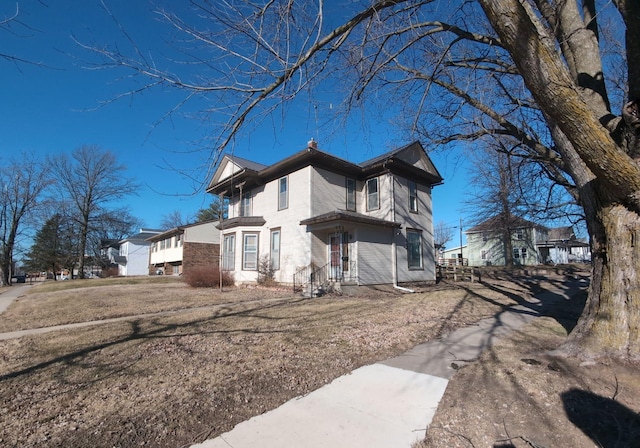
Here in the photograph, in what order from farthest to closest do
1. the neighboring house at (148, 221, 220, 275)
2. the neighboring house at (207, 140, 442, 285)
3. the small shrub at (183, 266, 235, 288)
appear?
the neighboring house at (148, 221, 220, 275) → the small shrub at (183, 266, 235, 288) → the neighboring house at (207, 140, 442, 285)

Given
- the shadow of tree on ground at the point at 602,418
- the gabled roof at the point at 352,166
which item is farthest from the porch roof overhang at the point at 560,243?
the shadow of tree on ground at the point at 602,418

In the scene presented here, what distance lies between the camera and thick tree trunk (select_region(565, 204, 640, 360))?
4387 mm

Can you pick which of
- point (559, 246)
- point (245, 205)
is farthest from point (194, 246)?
point (559, 246)

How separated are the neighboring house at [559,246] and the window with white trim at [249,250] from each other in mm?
39482

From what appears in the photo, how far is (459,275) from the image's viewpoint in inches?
782

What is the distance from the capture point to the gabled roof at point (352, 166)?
1548 cm

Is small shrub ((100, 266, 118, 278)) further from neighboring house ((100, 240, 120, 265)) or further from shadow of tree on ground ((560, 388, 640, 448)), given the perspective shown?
shadow of tree on ground ((560, 388, 640, 448))

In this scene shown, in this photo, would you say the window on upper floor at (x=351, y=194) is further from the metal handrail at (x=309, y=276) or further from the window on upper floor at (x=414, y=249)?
the metal handrail at (x=309, y=276)

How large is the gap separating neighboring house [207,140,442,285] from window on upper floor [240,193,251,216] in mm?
59

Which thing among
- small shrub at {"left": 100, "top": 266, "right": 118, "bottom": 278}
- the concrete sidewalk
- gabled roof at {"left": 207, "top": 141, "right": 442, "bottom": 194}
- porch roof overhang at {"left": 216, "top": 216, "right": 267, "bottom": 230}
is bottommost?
small shrub at {"left": 100, "top": 266, "right": 118, "bottom": 278}

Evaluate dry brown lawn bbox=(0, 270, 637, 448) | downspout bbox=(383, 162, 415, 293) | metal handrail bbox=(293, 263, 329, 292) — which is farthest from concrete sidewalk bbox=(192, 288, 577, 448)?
downspout bbox=(383, 162, 415, 293)

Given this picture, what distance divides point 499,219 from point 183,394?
106 feet

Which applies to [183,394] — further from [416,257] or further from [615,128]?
[416,257]

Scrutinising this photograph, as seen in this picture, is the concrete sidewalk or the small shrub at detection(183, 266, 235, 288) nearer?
the concrete sidewalk
